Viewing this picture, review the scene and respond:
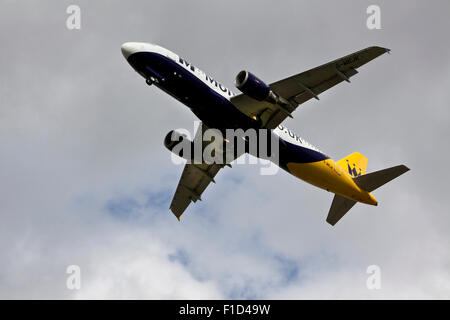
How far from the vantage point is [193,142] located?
155 feet

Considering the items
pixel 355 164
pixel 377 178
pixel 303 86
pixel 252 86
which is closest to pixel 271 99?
pixel 252 86

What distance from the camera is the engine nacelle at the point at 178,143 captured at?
4597cm

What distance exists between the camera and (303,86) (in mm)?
39781

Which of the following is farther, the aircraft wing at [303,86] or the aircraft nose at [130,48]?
the aircraft wing at [303,86]

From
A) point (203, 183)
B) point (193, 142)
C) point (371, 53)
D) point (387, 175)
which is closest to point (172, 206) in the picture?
point (203, 183)

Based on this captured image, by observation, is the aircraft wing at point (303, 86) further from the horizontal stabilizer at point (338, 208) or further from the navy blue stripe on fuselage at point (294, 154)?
the horizontal stabilizer at point (338, 208)

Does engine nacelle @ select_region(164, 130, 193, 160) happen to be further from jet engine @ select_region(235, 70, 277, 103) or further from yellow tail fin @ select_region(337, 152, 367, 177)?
yellow tail fin @ select_region(337, 152, 367, 177)

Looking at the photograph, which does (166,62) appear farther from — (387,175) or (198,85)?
(387,175)

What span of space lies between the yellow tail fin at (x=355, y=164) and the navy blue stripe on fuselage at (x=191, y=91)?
1368 centimetres

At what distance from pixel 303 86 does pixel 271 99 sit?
2695 mm

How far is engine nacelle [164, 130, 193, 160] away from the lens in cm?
4597

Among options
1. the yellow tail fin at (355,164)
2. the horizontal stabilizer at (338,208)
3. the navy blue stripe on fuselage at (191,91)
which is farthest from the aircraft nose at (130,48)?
the horizontal stabilizer at (338,208)

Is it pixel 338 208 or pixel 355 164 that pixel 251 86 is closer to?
pixel 338 208

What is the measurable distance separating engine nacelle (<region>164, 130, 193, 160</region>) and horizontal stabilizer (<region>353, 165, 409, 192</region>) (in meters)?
15.4
